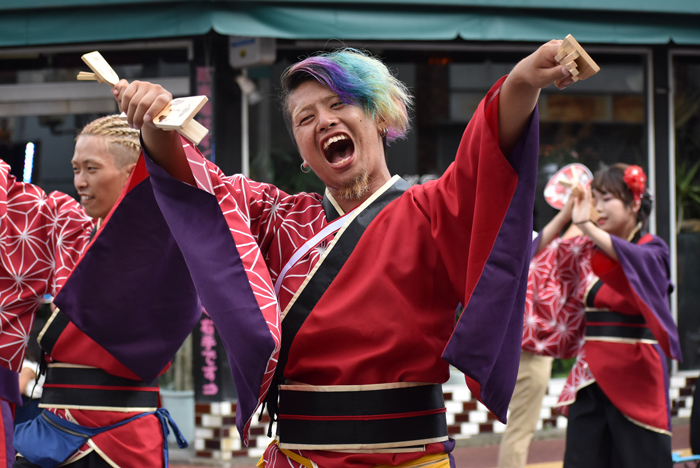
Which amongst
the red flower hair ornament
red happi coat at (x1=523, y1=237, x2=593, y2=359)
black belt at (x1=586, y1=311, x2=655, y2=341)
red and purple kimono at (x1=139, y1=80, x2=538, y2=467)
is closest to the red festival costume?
black belt at (x1=586, y1=311, x2=655, y2=341)

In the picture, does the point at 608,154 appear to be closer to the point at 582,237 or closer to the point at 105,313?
the point at 582,237

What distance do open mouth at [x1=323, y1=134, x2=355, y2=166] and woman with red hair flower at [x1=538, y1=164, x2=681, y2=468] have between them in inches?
102

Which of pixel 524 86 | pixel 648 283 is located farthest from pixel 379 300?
pixel 648 283

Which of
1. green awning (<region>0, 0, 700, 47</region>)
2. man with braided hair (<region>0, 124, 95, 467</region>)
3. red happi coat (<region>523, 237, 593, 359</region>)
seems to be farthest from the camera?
green awning (<region>0, 0, 700, 47</region>)

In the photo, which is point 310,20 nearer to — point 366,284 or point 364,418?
point 366,284

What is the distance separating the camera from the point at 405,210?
6.28 ft

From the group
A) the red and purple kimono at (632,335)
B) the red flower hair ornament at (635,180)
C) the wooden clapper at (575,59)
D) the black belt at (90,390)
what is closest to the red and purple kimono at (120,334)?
the black belt at (90,390)

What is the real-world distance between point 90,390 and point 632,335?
3102 millimetres

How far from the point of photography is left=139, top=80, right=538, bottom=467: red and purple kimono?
5.59 ft

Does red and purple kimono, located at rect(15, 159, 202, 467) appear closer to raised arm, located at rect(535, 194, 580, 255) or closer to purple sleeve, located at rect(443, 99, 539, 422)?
purple sleeve, located at rect(443, 99, 539, 422)

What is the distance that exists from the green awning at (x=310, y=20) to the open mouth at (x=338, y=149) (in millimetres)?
3197

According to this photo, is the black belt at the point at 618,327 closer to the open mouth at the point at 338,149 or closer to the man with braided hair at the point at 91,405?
the man with braided hair at the point at 91,405

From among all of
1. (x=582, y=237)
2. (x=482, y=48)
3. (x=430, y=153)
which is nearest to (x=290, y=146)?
(x=430, y=153)

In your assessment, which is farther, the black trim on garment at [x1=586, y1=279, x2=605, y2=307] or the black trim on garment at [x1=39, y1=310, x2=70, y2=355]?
the black trim on garment at [x1=586, y1=279, x2=605, y2=307]
